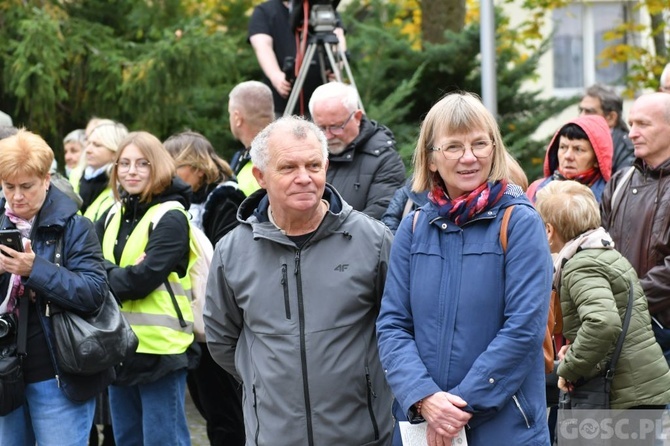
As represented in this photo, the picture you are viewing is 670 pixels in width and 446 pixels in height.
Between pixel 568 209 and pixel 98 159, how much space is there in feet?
12.0

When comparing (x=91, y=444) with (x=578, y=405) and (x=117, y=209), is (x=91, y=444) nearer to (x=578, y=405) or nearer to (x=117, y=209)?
(x=117, y=209)

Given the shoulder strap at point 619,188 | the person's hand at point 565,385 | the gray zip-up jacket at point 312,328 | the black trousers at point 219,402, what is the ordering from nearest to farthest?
the gray zip-up jacket at point 312,328 → the person's hand at point 565,385 → the shoulder strap at point 619,188 → the black trousers at point 219,402

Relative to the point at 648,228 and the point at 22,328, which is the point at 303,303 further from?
the point at 648,228

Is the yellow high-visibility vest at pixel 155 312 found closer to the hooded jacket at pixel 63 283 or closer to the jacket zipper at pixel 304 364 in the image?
the hooded jacket at pixel 63 283

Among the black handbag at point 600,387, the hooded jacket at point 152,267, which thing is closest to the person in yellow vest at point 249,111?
the hooded jacket at point 152,267

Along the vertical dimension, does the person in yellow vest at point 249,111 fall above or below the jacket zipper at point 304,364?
above

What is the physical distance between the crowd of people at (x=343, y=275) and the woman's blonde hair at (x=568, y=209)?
10 mm

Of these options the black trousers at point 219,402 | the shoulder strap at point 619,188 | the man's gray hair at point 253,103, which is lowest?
the black trousers at point 219,402

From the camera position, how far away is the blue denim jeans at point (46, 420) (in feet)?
17.9

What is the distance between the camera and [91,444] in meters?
8.30

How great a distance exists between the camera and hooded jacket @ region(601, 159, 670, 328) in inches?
236

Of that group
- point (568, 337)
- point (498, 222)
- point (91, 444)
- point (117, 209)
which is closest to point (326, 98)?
point (117, 209)

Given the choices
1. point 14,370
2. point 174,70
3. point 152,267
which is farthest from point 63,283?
point 174,70

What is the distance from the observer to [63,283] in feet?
17.5
